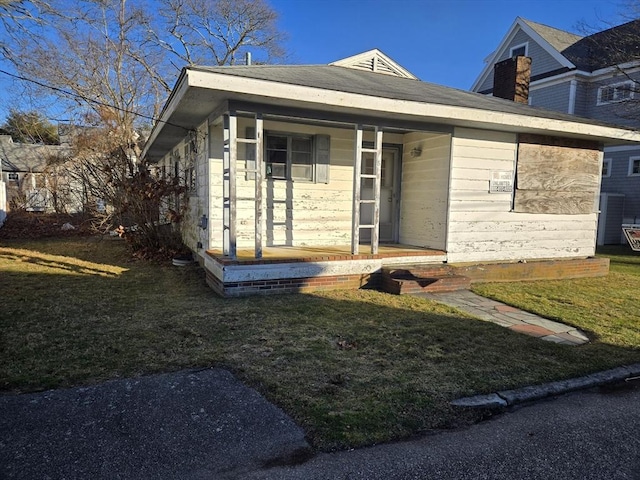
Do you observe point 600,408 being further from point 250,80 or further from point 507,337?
point 250,80

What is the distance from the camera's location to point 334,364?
3.51 meters

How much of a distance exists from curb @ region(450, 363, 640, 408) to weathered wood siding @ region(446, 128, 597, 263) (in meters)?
3.89

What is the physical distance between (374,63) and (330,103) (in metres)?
4.54

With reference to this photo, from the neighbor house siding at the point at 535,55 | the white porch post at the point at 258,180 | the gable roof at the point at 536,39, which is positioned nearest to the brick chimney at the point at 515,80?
the white porch post at the point at 258,180

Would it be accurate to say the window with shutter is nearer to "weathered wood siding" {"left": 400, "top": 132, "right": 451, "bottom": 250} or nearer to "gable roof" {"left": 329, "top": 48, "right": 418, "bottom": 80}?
"weathered wood siding" {"left": 400, "top": 132, "right": 451, "bottom": 250}

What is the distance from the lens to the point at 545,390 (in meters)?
3.14

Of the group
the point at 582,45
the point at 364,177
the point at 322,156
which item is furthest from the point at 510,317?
the point at 582,45

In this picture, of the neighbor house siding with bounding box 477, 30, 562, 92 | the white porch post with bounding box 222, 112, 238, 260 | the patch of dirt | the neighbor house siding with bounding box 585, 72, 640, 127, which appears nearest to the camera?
the white porch post with bounding box 222, 112, 238, 260

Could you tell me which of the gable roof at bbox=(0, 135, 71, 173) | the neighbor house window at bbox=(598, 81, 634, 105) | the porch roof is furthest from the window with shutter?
the gable roof at bbox=(0, 135, 71, 173)

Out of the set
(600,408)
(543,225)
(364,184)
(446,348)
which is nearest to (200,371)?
(446,348)

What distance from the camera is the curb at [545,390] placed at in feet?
9.59

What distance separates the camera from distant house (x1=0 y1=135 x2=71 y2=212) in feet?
65.2

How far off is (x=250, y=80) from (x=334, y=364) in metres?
3.62

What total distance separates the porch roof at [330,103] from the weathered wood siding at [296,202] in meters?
1.07
